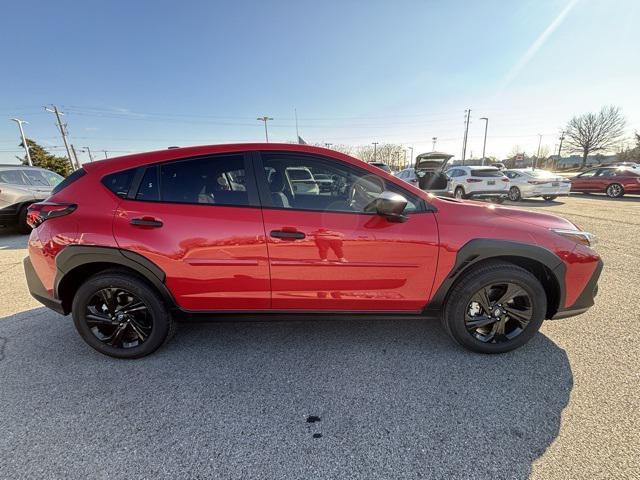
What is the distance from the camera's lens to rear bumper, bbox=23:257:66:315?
8.43 ft

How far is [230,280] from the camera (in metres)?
2.38

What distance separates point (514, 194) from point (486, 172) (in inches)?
77.0

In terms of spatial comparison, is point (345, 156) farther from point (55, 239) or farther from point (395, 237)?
point (55, 239)

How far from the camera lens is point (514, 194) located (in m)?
13.2

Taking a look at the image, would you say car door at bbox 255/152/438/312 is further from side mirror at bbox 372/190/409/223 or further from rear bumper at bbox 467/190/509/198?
rear bumper at bbox 467/190/509/198

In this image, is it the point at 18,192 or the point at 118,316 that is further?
the point at 18,192

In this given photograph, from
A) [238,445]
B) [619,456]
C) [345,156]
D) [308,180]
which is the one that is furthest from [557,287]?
[238,445]

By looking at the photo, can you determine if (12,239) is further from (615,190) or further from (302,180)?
(615,190)

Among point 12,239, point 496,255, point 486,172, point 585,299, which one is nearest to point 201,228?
point 496,255

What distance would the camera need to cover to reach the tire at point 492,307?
2.41 metres

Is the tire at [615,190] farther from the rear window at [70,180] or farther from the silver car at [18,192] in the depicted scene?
the silver car at [18,192]

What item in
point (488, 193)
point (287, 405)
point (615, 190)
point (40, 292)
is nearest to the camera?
point (287, 405)

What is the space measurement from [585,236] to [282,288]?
2.53 metres

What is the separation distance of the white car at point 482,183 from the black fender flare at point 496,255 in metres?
10.6
